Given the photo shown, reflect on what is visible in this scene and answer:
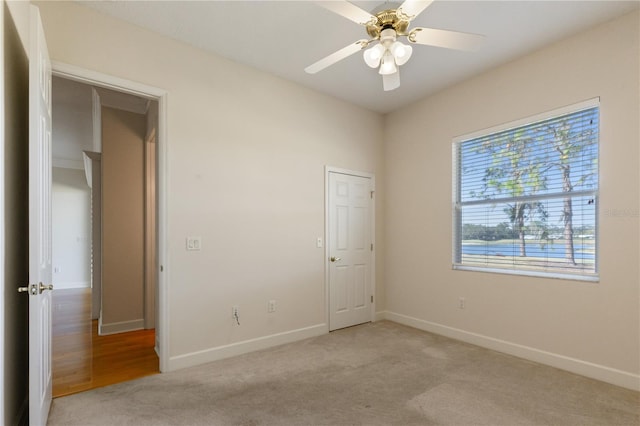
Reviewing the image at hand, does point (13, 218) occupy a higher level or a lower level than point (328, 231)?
higher

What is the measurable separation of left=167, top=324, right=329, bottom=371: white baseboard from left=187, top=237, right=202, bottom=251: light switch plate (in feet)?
3.20

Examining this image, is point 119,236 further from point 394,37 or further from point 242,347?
point 394,37

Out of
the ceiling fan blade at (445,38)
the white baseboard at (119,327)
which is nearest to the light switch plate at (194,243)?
the white baseboard at (119,327)

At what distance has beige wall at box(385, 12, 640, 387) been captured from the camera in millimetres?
2732

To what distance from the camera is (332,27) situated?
2.89 meters

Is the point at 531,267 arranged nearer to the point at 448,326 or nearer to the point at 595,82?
the point at 448,326

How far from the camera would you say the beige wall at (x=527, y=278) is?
2.73 m

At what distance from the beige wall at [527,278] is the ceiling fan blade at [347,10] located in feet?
7.23

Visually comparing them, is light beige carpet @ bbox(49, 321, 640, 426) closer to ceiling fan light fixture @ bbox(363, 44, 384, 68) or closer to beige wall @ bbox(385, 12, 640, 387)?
beige wall @ bbox(385, 12, 640, 387)

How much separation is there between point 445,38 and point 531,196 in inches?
81.9

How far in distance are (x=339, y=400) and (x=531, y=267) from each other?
232 centimetres

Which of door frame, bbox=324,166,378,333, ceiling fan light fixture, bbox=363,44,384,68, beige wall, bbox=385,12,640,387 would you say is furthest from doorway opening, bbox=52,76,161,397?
beige wall, bbox=385,12,640,387

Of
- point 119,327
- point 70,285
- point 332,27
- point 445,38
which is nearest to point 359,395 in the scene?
point 445,38

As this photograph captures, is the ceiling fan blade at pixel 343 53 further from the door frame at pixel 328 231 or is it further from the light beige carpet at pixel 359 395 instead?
the light beige carpet at pixel 359 395
